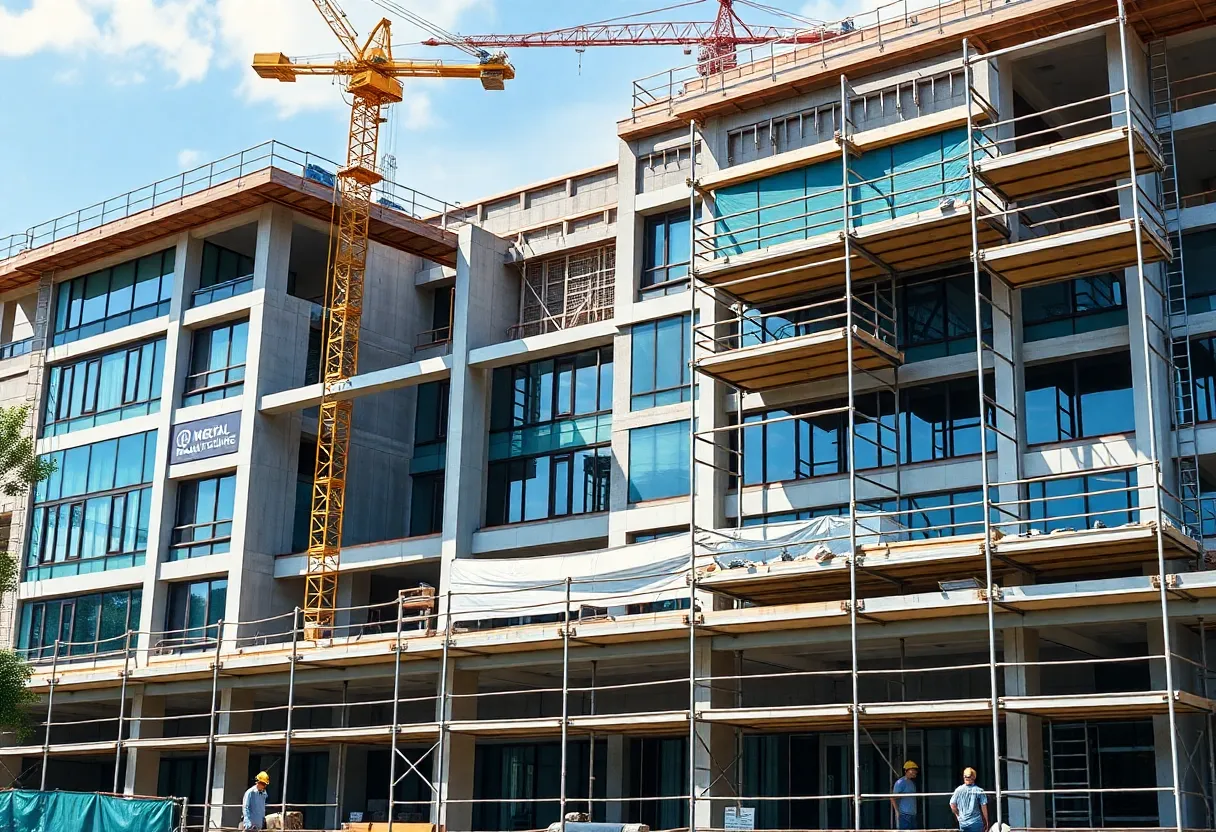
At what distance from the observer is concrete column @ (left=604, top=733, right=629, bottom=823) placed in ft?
123

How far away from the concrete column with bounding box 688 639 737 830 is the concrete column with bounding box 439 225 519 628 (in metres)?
9.67

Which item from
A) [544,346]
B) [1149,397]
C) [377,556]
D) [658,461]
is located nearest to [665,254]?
[544,346]

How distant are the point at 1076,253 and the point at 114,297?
3226 centimetres

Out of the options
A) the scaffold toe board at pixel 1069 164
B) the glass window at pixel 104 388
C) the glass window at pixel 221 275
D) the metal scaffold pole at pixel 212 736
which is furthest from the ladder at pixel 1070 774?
the glass window at pixel 104 388

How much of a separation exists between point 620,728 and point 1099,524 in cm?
1103

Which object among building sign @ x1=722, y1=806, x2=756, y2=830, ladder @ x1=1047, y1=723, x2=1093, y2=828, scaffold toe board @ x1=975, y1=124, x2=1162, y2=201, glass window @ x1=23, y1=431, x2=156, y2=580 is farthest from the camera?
glass window @ x1=23, y1=431, x2=156, y2=580

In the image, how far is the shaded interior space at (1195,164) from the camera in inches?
1303

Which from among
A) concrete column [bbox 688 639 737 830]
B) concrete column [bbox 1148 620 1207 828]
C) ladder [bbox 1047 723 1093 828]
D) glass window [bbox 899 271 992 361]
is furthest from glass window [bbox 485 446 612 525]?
concrete column [bbox 1148 620 1207 828]

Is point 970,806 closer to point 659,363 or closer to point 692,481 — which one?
point 692,481

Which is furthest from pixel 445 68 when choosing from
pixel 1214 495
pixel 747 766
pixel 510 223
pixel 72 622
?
pixel 1214 495

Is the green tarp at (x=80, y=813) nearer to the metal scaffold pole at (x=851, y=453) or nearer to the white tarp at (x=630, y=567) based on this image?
the white tarp at (x=630, y=567)

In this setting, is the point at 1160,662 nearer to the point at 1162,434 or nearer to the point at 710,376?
the point at 1162,434

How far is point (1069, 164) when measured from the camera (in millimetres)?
30344

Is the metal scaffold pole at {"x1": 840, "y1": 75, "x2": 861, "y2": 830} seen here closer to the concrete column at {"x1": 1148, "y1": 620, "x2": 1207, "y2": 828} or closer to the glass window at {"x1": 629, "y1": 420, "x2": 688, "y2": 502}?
the glass window at {"x1": 629, "y1": 420, "x2": 688, "y2": 502}
